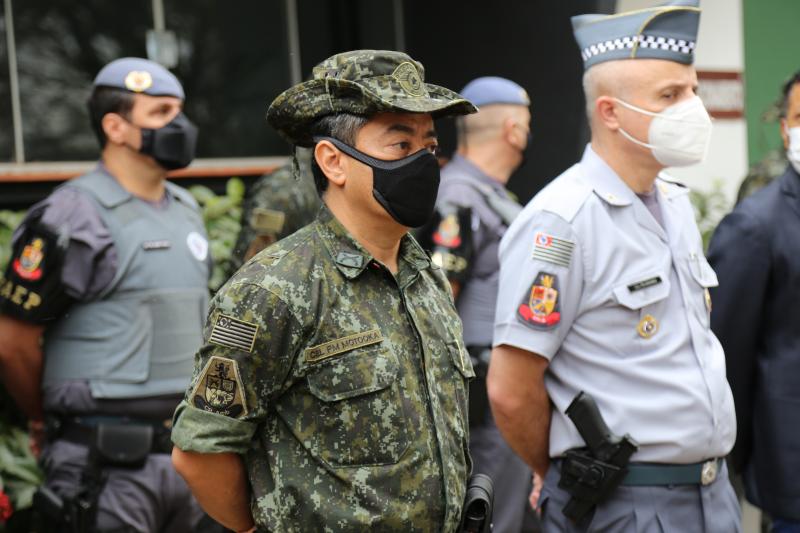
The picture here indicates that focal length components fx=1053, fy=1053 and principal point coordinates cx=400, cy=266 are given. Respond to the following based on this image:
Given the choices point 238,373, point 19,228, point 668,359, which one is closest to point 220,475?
point 238,373

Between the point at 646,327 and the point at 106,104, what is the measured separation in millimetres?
2250

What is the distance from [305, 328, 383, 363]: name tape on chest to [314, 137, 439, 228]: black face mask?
0.27 metres

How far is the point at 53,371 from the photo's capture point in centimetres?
376

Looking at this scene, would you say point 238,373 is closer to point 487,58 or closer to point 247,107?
point 247,107

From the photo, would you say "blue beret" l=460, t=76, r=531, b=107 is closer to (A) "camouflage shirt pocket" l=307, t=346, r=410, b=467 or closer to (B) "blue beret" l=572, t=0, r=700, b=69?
(B) "blue beret" l=572, t=0, r=700, b=69

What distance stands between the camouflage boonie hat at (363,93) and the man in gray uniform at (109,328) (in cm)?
158

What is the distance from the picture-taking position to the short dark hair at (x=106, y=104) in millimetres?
3965

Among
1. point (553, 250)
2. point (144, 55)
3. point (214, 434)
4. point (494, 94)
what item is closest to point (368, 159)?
point (214, 434)

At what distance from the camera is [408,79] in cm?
231

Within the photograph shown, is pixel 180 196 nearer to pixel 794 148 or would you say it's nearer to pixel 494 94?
pixel 494 94

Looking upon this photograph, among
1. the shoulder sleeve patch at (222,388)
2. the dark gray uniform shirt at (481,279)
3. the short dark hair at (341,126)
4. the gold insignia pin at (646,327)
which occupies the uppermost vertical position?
the short dark hair at (341,126)

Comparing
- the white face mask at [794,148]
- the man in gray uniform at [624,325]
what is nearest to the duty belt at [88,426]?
the man in gray uniform at [624,325]

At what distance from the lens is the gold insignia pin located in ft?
9.33

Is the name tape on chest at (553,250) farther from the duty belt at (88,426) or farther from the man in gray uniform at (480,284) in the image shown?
the duty belt at (88,426)
